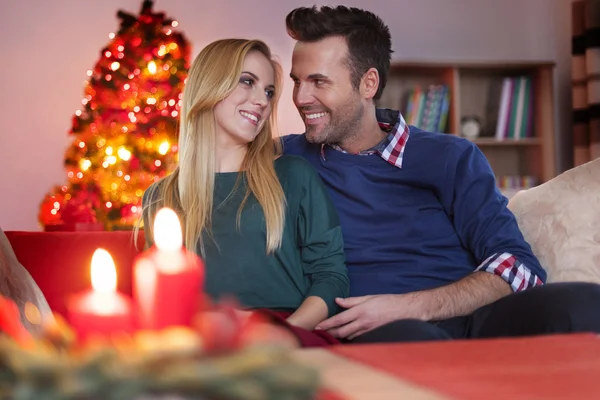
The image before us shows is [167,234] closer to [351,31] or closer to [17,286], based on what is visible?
[17,286]

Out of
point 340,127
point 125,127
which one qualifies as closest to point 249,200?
point 340,127

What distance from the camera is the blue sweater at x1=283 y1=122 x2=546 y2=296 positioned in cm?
207

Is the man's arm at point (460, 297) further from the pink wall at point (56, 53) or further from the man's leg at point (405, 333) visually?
the pink wall at point (56, 53)

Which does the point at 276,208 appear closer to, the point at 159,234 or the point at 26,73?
the point at 159,234

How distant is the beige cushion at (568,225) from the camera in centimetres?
208

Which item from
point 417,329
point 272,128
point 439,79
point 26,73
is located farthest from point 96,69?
point 417,329

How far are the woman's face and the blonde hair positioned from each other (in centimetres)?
2

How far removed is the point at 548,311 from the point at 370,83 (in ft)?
3.70

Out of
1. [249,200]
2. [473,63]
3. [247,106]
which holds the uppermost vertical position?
[473,63]

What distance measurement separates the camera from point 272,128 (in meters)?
2.29

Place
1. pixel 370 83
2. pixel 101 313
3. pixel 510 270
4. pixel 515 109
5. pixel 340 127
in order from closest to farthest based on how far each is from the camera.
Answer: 1. pixel 101 313
2. pixel 510 270
3. pixel 340 127
4. pixel 370 83
5. pixel 515 109

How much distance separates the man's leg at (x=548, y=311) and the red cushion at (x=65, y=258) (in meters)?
1.08

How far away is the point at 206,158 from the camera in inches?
85.3

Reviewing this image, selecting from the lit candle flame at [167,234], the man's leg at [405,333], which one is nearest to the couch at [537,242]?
the man's leg at [405,333]
